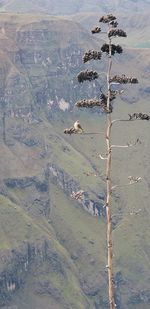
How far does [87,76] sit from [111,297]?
12795mm

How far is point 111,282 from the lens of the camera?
42250mm

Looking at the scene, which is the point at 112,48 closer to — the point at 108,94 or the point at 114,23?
the point at 114,23

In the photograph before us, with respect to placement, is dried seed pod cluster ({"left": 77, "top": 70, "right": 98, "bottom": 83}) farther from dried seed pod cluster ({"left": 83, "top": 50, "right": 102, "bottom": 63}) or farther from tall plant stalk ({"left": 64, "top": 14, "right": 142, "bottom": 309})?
dried seed pod cluster ({"left": 83, "top": 50, "right": 102, "bottom": 63})

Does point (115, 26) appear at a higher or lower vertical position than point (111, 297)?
higher

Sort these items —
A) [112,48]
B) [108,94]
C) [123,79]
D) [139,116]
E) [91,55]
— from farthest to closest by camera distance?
1. [112,48]
2. [108,94]
3. [123,79]
4. [91,55]
5. [139,116]

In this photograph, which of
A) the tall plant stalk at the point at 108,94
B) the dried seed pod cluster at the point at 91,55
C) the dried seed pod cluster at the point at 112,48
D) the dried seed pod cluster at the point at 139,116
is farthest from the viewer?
the dried seed pod cluster at the point at 112,48

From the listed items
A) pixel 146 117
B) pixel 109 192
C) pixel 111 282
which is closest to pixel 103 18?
pixel 146 117

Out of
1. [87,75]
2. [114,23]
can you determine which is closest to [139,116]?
[87,75]

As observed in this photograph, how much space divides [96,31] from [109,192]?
29.7 feet

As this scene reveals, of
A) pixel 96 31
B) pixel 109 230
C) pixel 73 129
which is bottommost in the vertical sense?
pixel 109 230

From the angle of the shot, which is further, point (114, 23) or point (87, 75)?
point (87, 75)

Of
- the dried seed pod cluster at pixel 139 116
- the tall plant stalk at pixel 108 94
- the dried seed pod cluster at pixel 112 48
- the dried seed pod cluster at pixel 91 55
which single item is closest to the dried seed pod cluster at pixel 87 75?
the tall plant stalk at pixel 108 94

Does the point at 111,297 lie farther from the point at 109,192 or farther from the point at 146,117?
the point at 146,117

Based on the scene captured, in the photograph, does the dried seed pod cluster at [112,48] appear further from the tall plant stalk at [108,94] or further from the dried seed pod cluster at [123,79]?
the dried seed pod cluster at [123,79]
